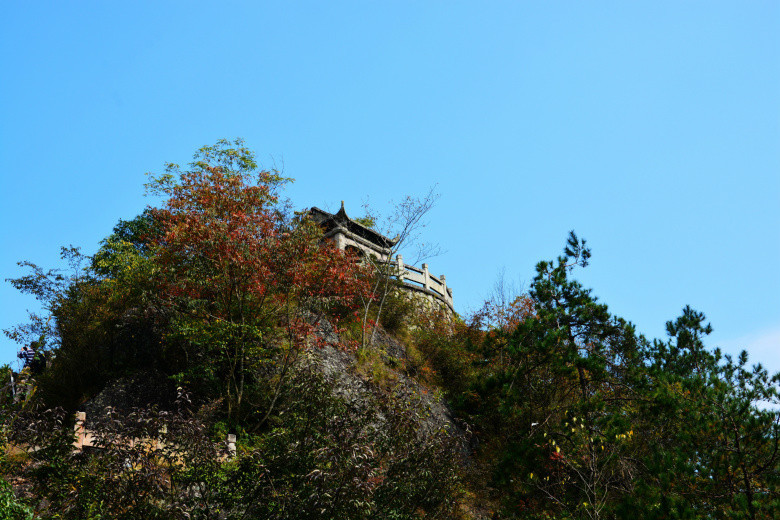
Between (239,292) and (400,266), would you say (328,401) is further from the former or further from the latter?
(400,266)

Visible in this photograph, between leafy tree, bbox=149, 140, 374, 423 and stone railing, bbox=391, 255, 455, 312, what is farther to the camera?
stone railing, bbox=391, 255, 455, 312

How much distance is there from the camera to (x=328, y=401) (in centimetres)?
1011

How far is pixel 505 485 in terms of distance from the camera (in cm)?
1309

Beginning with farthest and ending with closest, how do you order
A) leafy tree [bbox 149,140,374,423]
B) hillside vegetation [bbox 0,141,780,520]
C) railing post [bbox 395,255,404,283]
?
railing post [bbox 395,255,404,283]
leafy tree [bbox 149,140,374,423]
hillside vegetation [bbox 0,141,780,520]

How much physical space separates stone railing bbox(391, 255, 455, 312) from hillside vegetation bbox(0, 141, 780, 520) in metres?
1.83

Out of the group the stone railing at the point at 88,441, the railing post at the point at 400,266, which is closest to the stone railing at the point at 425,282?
the railing post at the point at 400,266

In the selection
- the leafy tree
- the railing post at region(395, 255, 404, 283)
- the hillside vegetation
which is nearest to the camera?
the hillside vegetation

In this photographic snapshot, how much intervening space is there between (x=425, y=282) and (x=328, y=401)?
16970mm

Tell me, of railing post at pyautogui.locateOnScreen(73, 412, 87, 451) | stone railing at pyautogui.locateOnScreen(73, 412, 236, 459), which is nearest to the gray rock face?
stone railing at pyautogui.locateOnScreen(73, 412, 236, 459)

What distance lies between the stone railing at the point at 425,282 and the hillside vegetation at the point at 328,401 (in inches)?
72.2

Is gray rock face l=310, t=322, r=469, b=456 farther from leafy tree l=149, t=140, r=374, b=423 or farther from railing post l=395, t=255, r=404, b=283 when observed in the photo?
railing post l=395, t=255, r=404, b=283

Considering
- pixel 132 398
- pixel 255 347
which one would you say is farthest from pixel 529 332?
pixel 132 398

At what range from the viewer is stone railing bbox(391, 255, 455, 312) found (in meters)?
25.7

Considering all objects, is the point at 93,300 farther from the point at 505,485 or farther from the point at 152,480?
the point at 505,485
